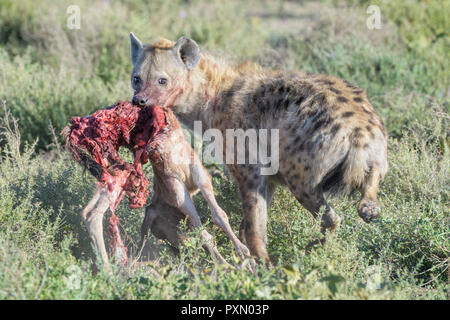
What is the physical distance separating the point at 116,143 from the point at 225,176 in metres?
1.41

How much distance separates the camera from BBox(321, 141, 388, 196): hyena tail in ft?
13.9

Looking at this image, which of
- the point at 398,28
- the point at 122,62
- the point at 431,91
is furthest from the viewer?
the point at 398,28

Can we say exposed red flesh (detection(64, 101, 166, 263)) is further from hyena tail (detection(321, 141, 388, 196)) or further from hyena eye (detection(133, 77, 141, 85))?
hyena tail (detection(321, 141, 388, 196))

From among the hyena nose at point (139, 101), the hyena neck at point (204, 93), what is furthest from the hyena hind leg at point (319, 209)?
the hyena nose at point (139, 101)

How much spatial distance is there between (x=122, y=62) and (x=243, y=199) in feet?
14.5

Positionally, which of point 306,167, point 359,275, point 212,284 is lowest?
point 359,275

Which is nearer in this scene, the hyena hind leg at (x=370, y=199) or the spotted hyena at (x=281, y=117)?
the hyena hind leg at (x=370, y=199)

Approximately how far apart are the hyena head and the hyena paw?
179cm

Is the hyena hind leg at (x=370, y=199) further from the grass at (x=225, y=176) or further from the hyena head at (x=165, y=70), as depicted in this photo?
the hyena head at (x=165, y=70)

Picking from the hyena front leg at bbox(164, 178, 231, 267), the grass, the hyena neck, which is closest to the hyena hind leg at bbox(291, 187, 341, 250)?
the grass

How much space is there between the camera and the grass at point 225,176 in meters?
3.55

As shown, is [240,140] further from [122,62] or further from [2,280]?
[122,62]

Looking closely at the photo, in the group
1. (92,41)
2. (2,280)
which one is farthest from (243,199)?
(92,41)

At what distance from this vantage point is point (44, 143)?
276 inches
